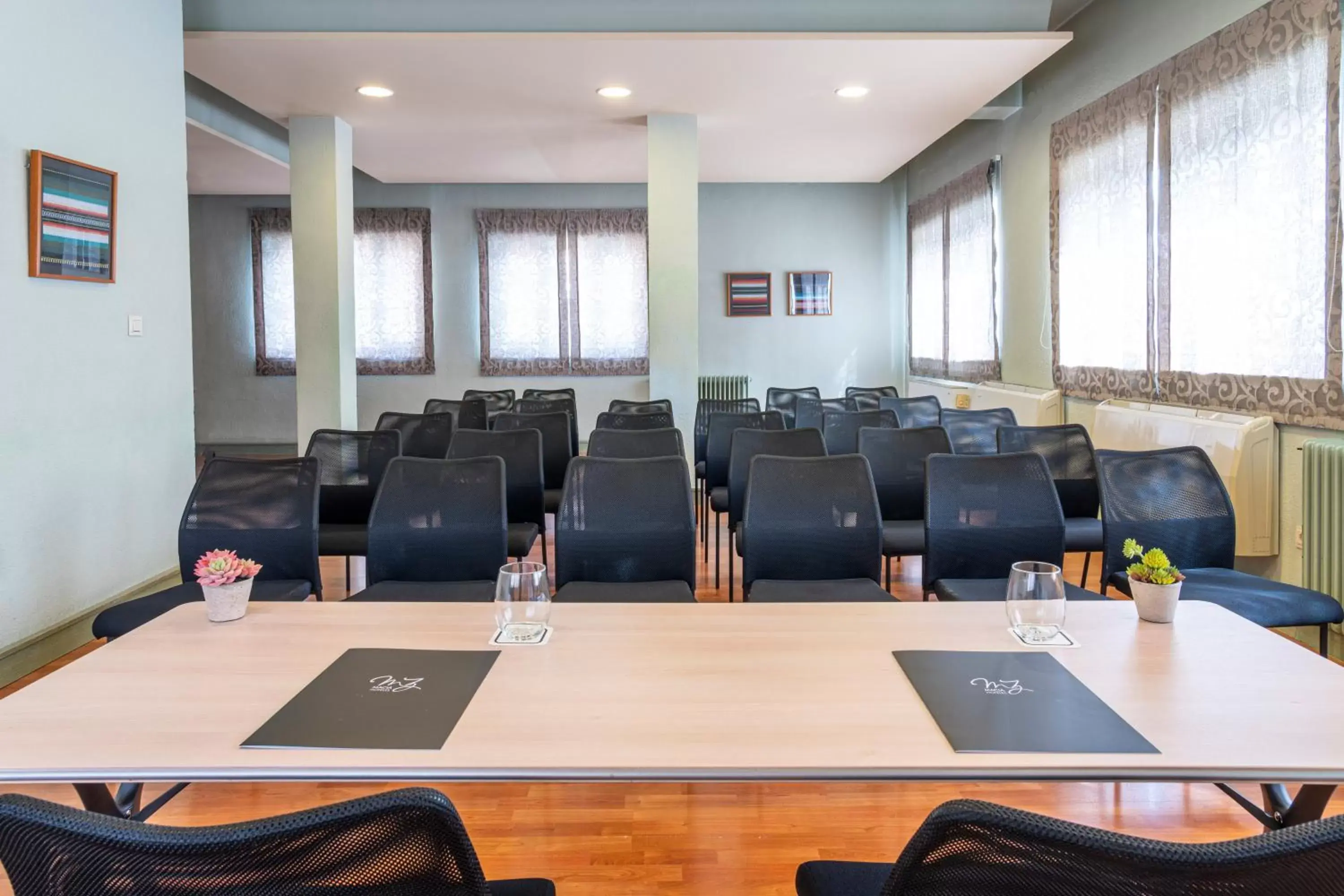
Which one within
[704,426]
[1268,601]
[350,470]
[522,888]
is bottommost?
[522,888]

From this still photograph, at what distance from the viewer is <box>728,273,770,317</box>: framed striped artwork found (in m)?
10.7

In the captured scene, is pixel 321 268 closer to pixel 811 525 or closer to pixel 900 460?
pixel 900 460

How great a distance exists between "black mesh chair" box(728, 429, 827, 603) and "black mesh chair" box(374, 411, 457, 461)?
1.51 meters

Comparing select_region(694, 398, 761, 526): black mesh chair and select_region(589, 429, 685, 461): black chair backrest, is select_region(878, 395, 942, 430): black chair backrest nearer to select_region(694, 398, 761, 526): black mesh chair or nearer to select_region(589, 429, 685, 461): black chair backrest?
select_region(694, 398, 761, 526): black mesh chair

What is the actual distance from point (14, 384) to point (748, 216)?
318 inches

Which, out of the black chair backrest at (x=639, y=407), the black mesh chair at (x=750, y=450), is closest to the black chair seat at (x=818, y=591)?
the black mesh chair at (x=750, y=450)

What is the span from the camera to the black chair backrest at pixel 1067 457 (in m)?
4.15

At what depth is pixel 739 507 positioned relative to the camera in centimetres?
429

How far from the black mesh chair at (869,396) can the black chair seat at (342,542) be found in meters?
3.04

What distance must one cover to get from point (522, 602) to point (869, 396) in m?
5.19

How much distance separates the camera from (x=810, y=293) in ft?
35.1

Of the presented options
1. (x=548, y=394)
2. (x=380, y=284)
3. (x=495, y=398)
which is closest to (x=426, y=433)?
(x=548, y=394)

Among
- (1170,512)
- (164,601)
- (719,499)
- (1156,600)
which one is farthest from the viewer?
(719,499)

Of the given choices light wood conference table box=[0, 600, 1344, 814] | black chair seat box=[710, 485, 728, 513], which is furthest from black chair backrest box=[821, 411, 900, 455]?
light wood conference table box=[0, 600, 1344, 814]
